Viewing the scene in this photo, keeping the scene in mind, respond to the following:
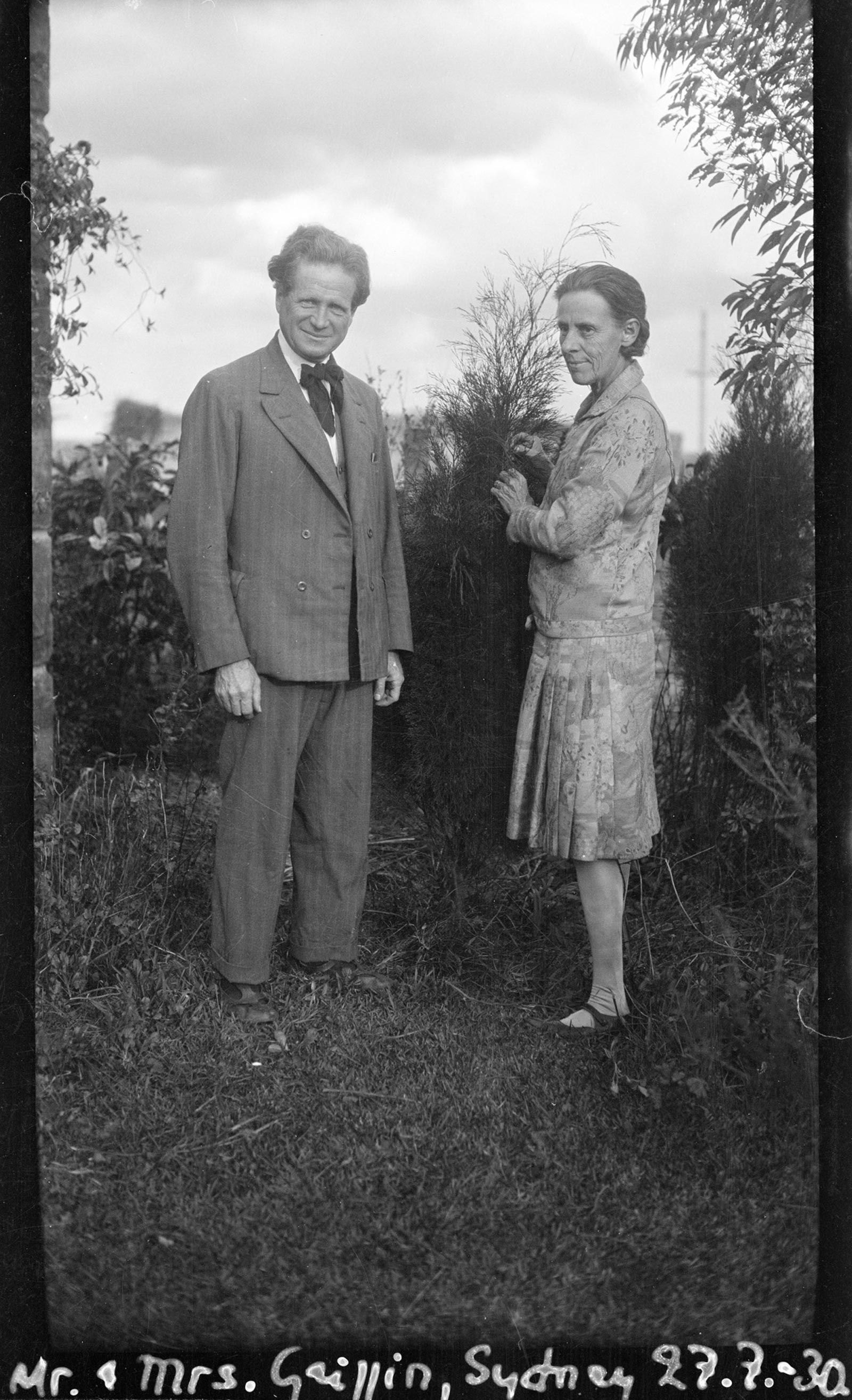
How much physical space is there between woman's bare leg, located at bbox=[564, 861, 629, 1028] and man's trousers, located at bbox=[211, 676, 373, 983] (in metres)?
0.62

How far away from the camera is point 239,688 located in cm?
322

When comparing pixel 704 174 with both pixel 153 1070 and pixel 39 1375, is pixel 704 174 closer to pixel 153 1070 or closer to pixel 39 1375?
pixel 153 1070

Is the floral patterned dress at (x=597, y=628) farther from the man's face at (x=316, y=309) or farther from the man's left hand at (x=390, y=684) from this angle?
the man's face at (x=316, y=309)

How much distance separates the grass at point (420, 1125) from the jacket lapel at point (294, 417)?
0.89 meters

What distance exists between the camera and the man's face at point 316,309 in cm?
297

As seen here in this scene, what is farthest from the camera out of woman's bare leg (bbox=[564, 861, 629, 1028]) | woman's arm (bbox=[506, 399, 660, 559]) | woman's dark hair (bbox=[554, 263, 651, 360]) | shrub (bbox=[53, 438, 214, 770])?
shrub (bbox=[53, 438, 214, 770])

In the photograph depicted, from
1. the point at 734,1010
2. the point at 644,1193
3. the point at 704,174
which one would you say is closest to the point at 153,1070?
the point at 644,1193

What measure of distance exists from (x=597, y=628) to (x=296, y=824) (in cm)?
102

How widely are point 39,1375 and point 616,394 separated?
263 centimetres

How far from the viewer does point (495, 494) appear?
10.6 ft

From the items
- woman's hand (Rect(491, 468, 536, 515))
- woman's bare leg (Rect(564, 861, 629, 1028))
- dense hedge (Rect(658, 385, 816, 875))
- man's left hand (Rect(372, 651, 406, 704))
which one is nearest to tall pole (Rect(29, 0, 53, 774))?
man's left hand (Rect(372, 651, 406, 704))

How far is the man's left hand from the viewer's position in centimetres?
339

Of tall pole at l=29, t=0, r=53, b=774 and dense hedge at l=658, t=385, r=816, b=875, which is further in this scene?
dense hedge at l=658, t=385, r=816, b=875

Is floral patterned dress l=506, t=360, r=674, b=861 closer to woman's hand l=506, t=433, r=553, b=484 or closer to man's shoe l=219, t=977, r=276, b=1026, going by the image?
woman's hand l=506, t=433, r=553, b=484
